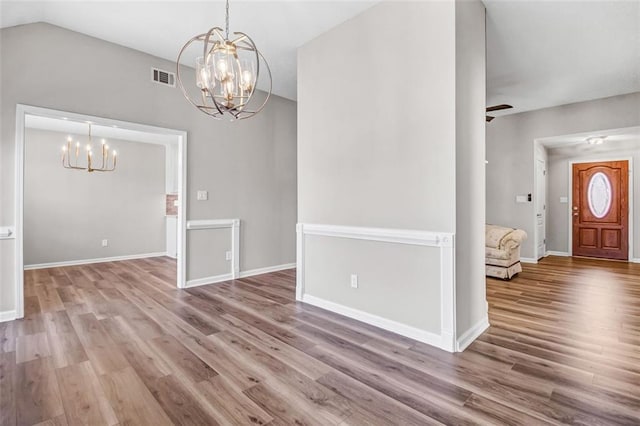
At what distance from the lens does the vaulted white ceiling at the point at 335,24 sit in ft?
9.81

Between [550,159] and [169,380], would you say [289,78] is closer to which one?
[169,380]

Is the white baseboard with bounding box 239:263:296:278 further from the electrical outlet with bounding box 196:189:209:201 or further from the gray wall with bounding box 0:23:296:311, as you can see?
the electrical outlet with bounding box 196:189:209:201

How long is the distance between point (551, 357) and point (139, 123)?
192 inches

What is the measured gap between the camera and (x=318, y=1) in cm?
293

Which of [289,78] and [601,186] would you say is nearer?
[289,78]

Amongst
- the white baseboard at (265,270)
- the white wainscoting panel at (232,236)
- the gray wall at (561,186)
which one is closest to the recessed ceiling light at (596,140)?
the gray wall at (561,186)

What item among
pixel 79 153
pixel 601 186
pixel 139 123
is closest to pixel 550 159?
pixel 601 186

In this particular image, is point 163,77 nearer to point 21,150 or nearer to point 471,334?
point 21,150

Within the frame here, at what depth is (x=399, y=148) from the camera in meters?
2.77

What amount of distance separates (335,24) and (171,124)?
2.51m

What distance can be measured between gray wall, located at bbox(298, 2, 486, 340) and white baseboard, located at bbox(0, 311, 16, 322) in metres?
3.06

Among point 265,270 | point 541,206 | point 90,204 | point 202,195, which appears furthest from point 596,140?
point 90,204

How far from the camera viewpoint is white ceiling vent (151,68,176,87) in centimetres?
407

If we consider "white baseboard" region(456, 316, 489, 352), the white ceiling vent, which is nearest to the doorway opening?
"white baseboard" region(456, 316, 489, 352)
